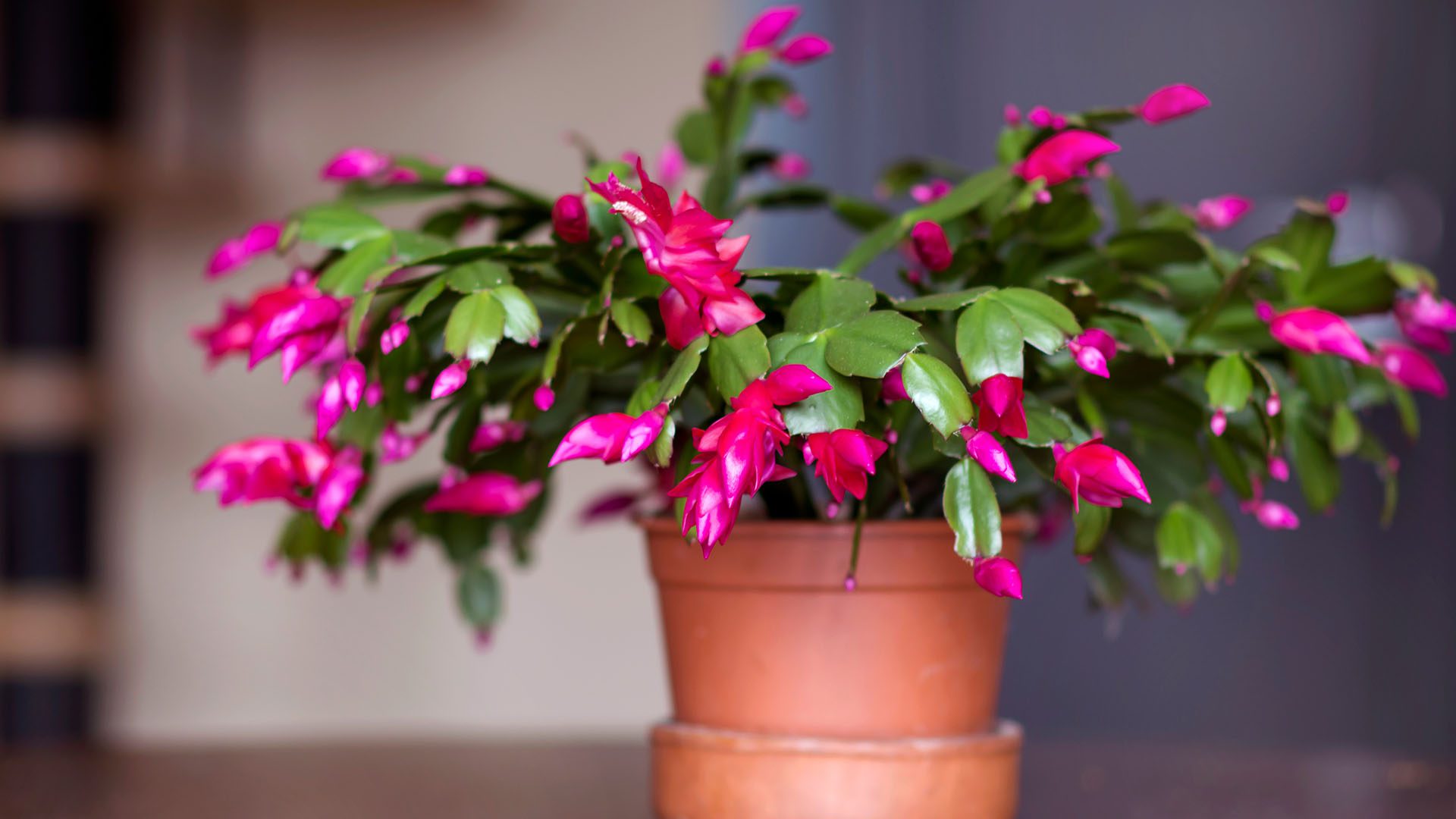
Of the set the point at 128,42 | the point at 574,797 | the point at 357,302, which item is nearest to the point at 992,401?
the point at 357,302

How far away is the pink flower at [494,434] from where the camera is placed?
642 mm

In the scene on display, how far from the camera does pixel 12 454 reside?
1.83 metres

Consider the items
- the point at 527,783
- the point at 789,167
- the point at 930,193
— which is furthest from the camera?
the point at 527,783

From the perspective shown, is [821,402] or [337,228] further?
[337,228]

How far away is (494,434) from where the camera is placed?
2.11 ft

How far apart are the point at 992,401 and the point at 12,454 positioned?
1.69m

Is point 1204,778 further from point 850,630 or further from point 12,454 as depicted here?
point 12,454

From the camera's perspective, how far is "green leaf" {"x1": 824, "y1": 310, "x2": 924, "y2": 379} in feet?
1.67

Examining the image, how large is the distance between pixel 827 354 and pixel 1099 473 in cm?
12

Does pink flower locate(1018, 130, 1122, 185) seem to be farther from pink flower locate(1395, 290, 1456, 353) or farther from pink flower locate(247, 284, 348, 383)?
pink flower locate(247, 284, 348, 383)

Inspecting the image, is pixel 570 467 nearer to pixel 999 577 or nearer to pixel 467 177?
pixel 467 177

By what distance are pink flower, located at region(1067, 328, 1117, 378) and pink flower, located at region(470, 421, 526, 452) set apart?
26cm

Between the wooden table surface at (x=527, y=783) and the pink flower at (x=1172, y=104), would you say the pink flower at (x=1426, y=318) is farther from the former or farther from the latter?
the wooden table surface at (x=527, y=783)

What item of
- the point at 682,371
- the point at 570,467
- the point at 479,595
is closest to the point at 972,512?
the point at 682,371
